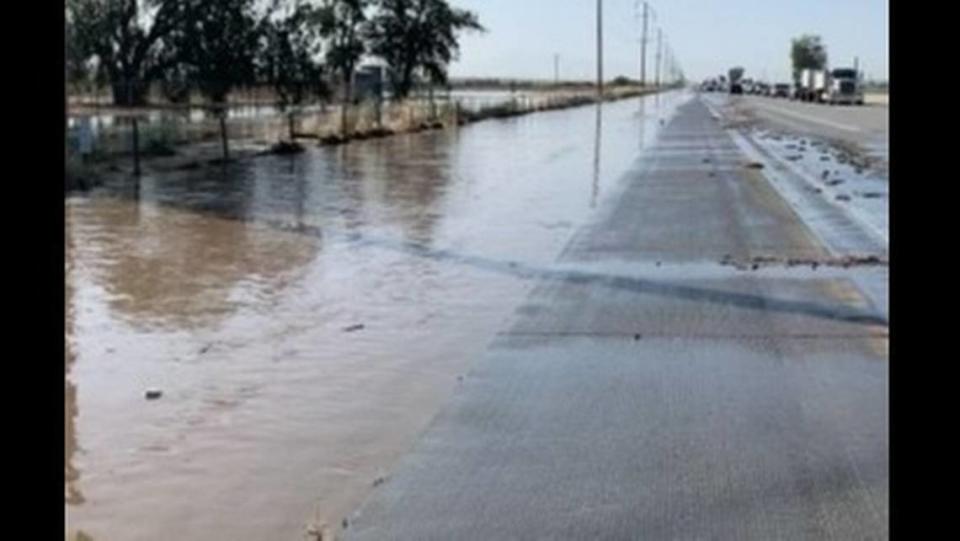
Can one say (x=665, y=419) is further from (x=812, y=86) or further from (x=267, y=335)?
(x=812, y=86)

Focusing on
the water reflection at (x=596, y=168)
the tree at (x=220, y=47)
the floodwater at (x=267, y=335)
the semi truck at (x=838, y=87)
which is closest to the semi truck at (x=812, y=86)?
the semi truck at (x=838, y=87)

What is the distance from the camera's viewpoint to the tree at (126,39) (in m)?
48.2

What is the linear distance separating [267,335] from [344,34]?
53.6 metres

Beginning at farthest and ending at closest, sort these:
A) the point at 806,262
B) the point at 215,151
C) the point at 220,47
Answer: the point at 220,47, the point at 215,151, the point at 806,262

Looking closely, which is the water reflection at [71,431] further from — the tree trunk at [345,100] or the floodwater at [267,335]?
the tree trunk at [345,100]

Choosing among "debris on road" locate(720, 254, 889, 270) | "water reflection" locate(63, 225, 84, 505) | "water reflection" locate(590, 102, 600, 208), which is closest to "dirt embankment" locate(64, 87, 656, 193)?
"water reflection" locate(63, 225, 84, 505)

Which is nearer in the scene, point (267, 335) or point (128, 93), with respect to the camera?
point (267, 335)

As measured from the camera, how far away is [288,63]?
49.0m

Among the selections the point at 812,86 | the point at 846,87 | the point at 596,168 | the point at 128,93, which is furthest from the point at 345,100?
the point at 812,86

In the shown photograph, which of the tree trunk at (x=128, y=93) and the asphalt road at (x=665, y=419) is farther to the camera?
the tree trunk at (x=128, y=93)

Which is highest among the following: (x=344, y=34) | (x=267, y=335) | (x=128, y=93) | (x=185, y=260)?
(x=344, y=34)

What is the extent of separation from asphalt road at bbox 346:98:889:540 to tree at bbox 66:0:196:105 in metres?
39.5

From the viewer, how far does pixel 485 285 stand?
1130 cm

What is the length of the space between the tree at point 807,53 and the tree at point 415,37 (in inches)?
4143
